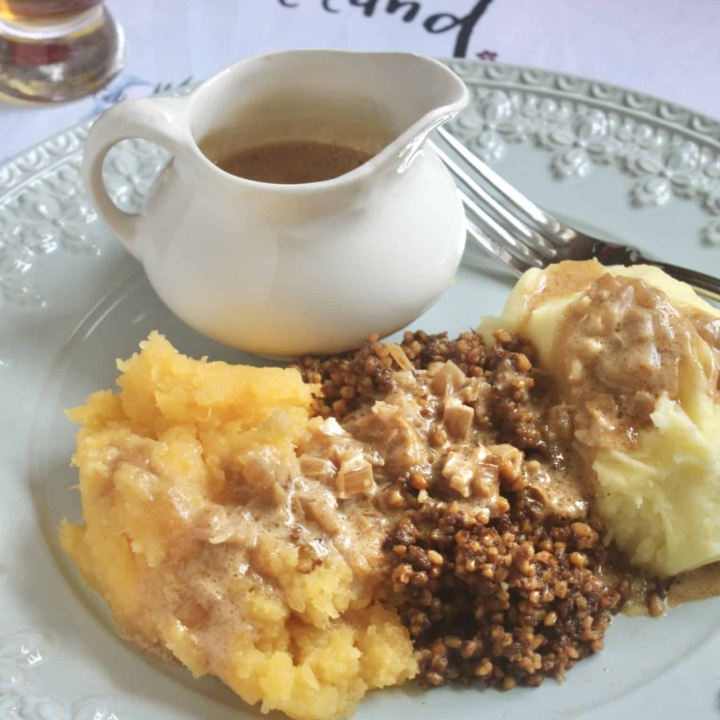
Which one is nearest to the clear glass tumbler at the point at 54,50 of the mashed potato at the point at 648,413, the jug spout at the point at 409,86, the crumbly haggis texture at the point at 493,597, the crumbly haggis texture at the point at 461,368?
the jug spout at the point at 409,86

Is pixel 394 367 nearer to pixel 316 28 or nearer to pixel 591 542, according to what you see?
pixel 591 542

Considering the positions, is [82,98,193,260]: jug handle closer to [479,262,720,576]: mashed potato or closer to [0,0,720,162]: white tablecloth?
[479,262,720,576]: mashed potato

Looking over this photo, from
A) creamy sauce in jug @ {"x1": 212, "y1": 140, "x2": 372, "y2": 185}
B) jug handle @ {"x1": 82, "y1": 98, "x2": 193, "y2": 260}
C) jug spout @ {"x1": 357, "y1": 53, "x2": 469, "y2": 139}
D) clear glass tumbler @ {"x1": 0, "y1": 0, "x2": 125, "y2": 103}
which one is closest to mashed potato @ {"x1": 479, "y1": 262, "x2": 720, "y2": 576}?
jug spout @ {"x1": 357, "y1": 53, "x2": 469, "y2": 139}

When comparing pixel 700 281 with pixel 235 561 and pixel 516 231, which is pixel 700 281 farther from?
pixel 235 561

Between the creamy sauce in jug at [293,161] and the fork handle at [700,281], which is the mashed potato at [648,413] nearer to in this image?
the fork handle at [700,281]

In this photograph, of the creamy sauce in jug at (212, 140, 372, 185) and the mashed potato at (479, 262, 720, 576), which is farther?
the creamy sauce in jug at (212, 140, 372, 185)

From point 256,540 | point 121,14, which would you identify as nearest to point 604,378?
point 256,540
